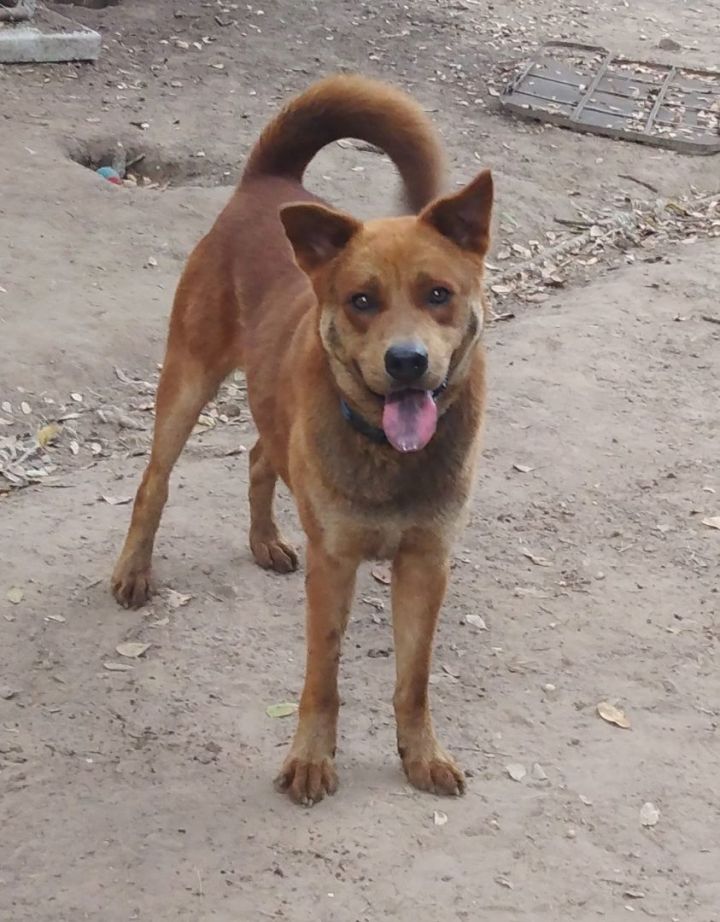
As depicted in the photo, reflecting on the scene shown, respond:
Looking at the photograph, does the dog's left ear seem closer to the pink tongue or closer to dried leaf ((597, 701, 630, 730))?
the pink tongue

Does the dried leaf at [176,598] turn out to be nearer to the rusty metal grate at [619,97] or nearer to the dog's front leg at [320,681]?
the dog's front leg at [320,681]

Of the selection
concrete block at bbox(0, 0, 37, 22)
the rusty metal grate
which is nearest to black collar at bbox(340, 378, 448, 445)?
the rusty metal grate

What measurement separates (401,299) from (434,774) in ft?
4.52

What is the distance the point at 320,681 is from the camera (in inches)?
137

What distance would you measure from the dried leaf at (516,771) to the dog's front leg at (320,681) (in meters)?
0.53

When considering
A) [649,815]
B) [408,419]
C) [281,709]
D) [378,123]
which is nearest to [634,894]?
[649,815]

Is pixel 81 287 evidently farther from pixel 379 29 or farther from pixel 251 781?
pixel 379 29

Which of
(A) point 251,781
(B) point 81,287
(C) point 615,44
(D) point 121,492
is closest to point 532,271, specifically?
(B) point 81,287

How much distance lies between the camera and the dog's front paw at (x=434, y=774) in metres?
3.55

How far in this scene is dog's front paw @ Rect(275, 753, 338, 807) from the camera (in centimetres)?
349

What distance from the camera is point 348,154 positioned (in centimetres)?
846

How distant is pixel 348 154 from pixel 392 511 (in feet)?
18.5

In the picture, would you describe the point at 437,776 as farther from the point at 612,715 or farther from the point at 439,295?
the point at 439,295

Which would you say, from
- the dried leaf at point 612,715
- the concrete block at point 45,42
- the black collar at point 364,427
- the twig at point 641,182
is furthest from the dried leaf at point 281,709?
the concrete block at point 45,42
